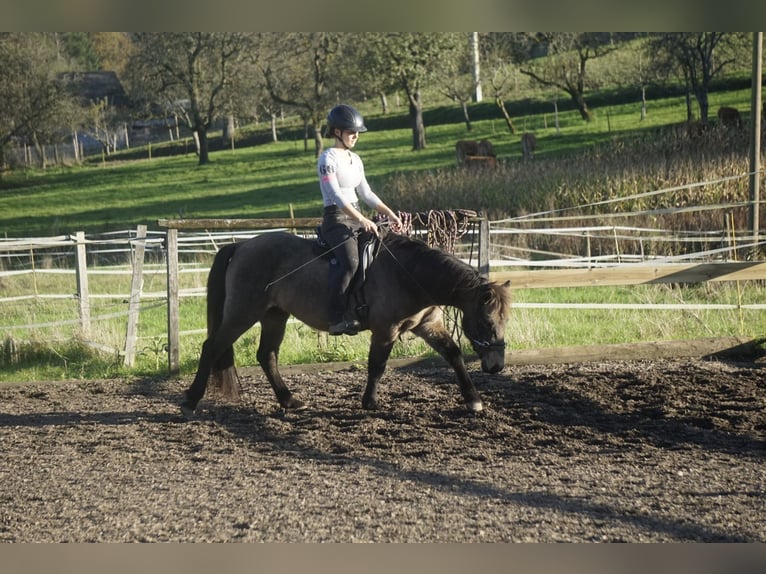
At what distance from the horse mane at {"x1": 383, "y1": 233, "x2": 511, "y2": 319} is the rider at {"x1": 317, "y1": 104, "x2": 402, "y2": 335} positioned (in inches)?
8.0

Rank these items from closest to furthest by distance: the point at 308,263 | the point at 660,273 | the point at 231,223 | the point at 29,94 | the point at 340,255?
the point at 340,255
the point at 308,263
the point at 231,223
the point at 660,273
the point at 29,94

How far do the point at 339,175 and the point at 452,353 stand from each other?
165cm

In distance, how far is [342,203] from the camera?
6.42 m

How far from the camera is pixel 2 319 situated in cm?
Result: 1320

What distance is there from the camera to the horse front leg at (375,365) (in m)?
6.76

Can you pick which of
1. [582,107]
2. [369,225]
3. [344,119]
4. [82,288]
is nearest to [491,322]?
[369,225]

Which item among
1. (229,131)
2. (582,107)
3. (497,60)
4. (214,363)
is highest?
(497,60)

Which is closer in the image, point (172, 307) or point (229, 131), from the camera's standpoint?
point (172, 307)

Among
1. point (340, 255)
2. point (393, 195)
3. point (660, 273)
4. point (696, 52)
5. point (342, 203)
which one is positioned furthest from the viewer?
point (696, 52)

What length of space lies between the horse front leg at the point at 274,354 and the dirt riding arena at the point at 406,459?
19 cm

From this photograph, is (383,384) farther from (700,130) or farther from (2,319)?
(700,130)

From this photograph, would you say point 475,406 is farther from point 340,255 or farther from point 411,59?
point 411,59

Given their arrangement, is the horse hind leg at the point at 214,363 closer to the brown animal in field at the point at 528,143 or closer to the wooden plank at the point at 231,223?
the wooden plank at the point at 231,223

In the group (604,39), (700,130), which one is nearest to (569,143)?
(700,130)
